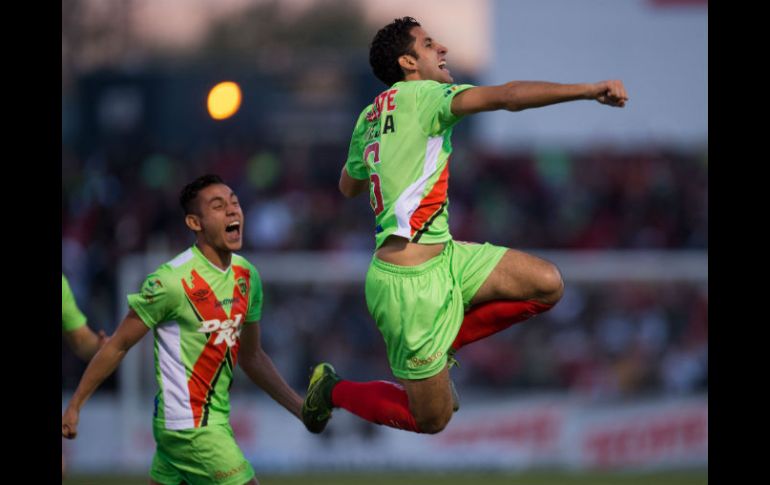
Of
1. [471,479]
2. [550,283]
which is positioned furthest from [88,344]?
[471,479]

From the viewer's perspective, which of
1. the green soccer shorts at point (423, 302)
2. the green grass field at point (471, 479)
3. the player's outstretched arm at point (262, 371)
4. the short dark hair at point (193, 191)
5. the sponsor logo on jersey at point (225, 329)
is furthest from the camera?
the green grass field at point (471, 479)

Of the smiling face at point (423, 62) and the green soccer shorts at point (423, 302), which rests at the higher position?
the smiling face at point (423, 62)

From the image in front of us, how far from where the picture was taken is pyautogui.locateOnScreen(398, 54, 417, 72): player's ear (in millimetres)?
6918

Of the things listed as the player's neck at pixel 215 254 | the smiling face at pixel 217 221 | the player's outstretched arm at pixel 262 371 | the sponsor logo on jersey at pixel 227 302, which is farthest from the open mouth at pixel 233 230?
the player's outstretched arm at pixel 262 371

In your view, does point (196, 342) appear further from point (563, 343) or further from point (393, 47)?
point (563, 343)

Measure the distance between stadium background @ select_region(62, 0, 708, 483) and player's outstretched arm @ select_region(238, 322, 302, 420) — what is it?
6527 millimetres

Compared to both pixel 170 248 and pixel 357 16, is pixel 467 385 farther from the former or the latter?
pixel 357 16

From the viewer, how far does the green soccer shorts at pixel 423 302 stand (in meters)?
6.72

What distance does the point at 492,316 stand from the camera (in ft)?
23.0

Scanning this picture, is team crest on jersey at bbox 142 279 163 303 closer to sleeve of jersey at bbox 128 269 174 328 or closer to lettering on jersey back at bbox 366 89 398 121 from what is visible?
sleeve of jersey at bbox 128 269 174 328

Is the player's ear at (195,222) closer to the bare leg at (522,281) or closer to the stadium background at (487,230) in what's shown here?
the bare leg at (522,281)

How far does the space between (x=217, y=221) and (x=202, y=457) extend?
138 cm

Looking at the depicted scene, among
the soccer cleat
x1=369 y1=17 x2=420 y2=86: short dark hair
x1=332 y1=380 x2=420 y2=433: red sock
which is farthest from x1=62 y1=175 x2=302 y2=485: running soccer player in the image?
x1=369 y1=17 x2=420 y2=86: short dark hair
